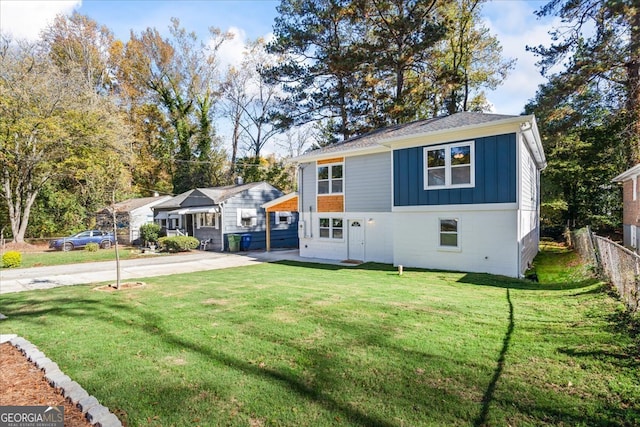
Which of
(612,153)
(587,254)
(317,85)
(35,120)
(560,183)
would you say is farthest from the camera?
(317,85)

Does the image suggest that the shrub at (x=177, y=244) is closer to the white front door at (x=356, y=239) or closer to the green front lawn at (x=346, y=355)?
the white front door at (x=356, y=239)

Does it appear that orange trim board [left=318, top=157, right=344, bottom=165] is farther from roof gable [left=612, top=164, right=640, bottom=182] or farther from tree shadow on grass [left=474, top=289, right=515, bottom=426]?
roof gable [left=612, top=164, right=640, bottom=182]

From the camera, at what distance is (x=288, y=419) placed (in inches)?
120

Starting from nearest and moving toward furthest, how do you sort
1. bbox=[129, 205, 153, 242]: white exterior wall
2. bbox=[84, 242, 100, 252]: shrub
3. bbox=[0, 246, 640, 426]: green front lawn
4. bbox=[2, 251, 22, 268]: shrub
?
bbox=[0, 246, 640, 426]: green front lawn → bbox=[2, 251, 22, 268]: shrub → bbox=[84, 242, 100, 252]: shrub → bbox=[129, 205, 153, 242]: white exterior wall

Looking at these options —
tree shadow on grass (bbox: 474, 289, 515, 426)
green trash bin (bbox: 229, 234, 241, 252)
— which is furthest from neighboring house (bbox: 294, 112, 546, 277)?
tree shadow on grass (bbox: 474, 289, 515, 426)

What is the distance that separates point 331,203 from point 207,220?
953cm

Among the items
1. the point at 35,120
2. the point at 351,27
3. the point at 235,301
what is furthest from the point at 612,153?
the point at 35,120

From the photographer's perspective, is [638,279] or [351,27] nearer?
[638,279]

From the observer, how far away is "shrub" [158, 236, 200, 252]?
19.2 metres

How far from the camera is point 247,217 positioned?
2067 cm

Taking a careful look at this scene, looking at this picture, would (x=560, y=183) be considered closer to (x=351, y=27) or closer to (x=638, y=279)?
(x=351, y=27)

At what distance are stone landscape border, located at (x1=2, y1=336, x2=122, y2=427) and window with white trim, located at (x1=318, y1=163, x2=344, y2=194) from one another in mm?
11796

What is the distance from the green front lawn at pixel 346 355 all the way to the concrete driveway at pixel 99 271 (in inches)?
109

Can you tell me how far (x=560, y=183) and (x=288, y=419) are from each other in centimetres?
2640
